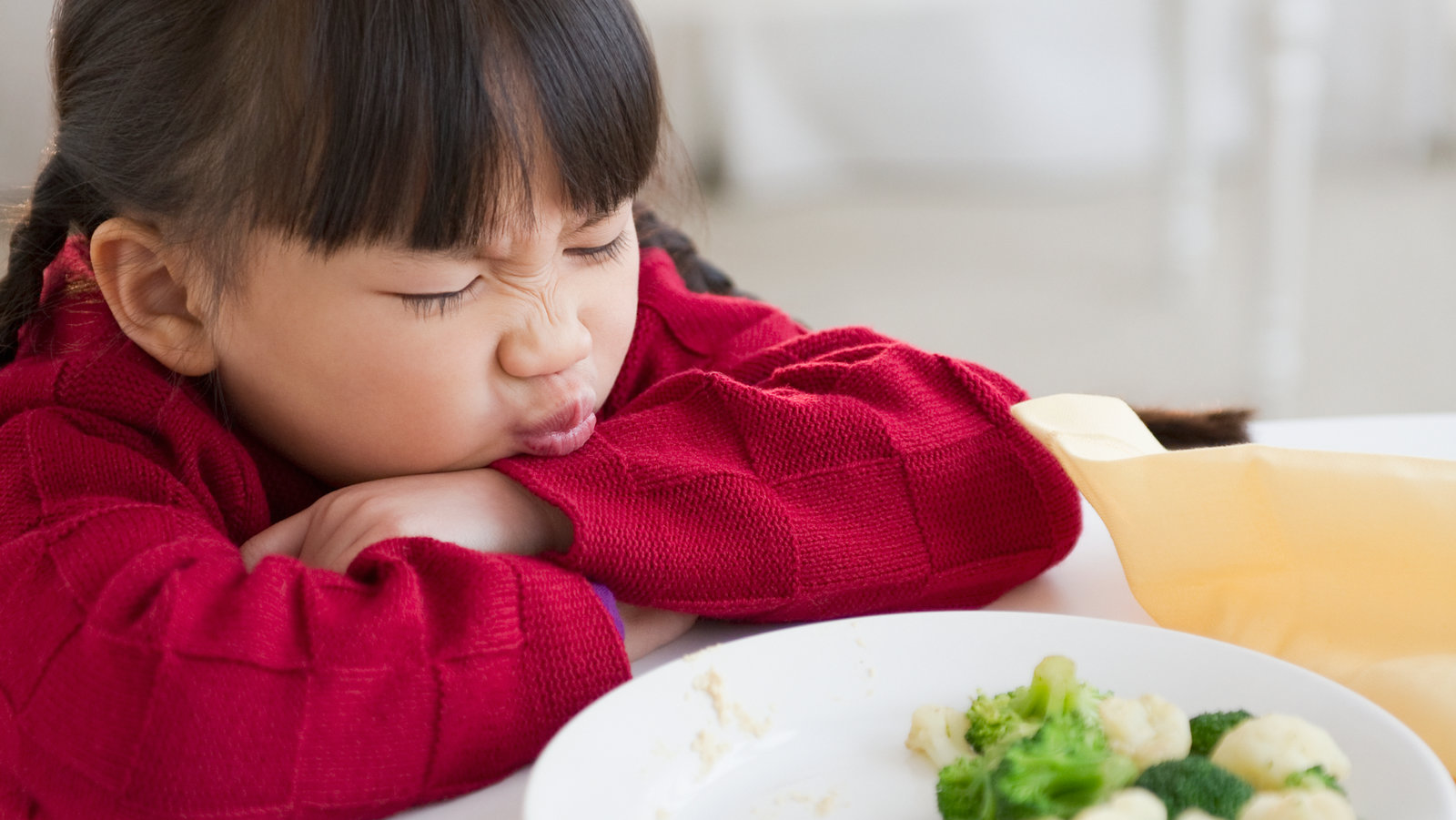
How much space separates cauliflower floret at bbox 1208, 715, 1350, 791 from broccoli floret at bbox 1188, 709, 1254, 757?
2cm

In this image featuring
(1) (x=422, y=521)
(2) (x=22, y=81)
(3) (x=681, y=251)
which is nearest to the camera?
(1) (x=422, y=521)

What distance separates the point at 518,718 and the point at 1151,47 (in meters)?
3.67

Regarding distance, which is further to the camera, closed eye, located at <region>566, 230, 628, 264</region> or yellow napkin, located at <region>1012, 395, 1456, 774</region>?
closed eye, located at <region>566, 230, 628, 264</region>

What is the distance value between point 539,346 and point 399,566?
139 millimetres

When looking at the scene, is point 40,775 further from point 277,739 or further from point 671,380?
point 671,380

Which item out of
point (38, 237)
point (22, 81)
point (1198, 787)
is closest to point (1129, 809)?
point (1198, 787)

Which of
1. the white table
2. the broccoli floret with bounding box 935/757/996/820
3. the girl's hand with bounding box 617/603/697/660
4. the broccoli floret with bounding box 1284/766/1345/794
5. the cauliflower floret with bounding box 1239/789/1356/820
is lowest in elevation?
the white table

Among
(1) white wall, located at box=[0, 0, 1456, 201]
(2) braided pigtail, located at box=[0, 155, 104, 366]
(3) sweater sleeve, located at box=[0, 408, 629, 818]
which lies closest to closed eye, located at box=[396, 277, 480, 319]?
(3) sweater sleeve, located at box=[0, 408, 629, 818]

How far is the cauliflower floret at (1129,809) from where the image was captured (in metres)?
0.41

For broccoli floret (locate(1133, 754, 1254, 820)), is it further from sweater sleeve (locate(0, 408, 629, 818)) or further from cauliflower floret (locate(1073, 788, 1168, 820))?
sweater sleeve (locate(0, 408, 629, 818))

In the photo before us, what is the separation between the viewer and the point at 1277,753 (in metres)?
0.43

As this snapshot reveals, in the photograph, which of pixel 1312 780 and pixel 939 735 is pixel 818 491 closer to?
pixel 939 735

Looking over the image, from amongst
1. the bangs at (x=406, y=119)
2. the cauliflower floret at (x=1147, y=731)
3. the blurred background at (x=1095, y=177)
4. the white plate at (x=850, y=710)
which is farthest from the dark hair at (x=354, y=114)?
the blurred background at (x=1095, y=177)

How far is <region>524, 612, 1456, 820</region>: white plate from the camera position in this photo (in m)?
0.47
